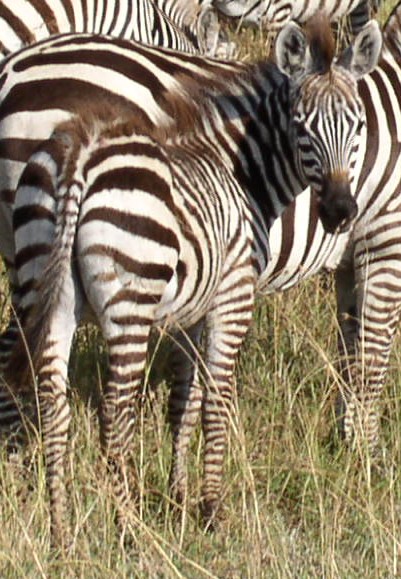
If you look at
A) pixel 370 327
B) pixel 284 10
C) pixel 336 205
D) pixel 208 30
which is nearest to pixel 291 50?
pixel 336 205

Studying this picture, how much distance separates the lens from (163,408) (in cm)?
791

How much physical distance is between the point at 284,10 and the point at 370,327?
677 centimetres

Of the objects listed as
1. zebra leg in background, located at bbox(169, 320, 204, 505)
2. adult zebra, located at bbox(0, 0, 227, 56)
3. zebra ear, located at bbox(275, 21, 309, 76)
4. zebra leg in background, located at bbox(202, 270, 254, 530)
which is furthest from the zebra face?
adult zebra, located at bbox(0, 0, 227, 56)

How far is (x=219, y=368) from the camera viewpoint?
6648mm

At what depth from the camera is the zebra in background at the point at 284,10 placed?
1354cm

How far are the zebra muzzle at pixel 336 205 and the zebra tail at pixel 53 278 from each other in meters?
1.08

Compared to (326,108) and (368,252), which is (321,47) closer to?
(326,108)

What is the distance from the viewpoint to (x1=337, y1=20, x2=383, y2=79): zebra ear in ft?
22.5

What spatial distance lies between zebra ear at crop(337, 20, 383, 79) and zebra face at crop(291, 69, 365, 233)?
0.09 m

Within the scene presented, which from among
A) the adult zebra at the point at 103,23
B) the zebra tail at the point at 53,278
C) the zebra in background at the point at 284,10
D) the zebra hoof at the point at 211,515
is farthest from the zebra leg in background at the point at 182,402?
the zebra in background at the point at 284,10

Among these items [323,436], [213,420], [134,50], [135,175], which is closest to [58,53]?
[134,50]

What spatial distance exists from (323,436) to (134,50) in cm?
203

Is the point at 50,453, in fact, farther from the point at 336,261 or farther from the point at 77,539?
the point at 336,261

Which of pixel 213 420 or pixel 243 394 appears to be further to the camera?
pixel 243 394
